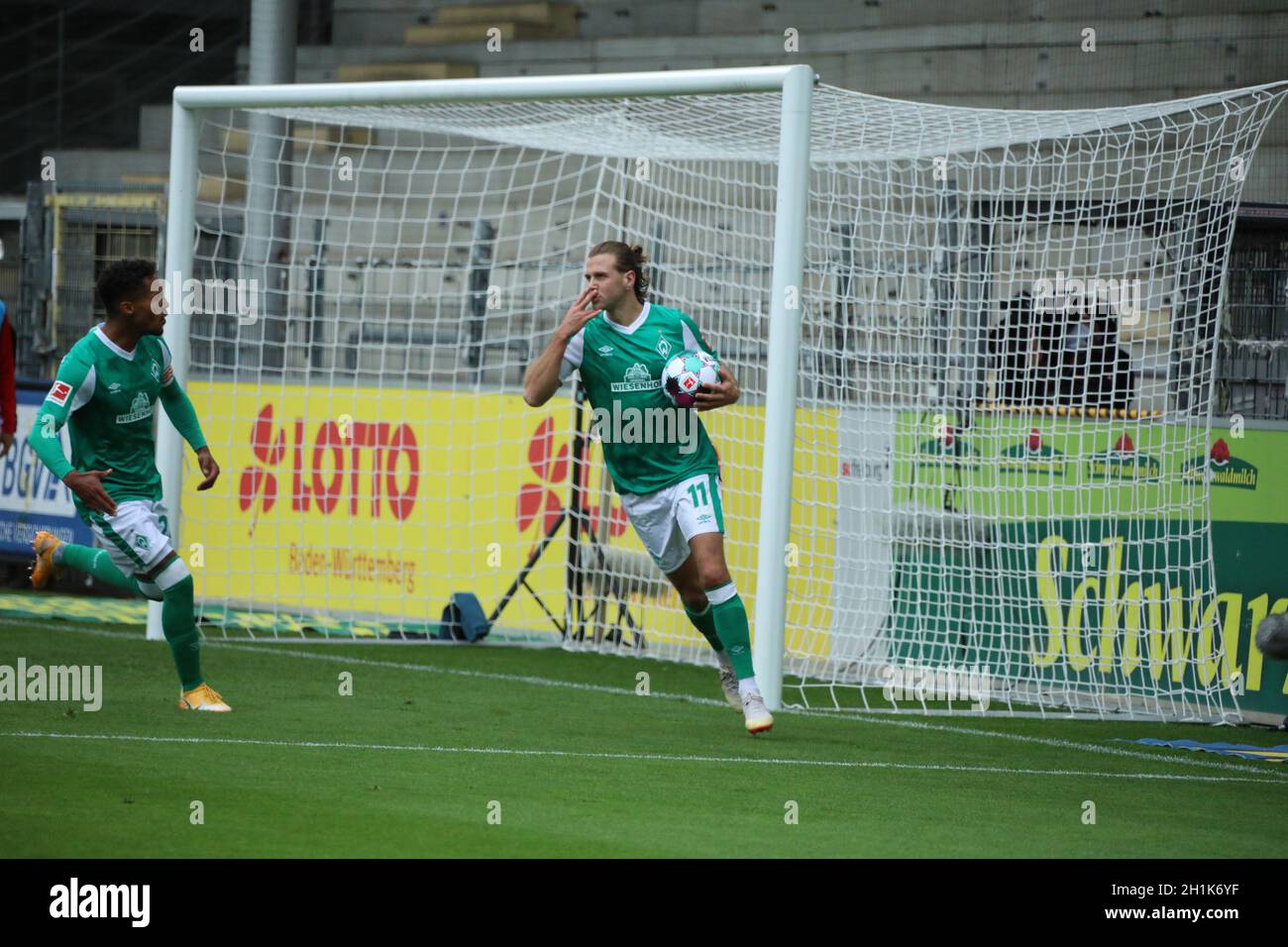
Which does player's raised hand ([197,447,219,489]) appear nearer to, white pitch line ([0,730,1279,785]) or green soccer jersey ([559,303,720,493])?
white pitch line ([0,730,1279,785])

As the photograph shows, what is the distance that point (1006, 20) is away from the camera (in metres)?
17.4

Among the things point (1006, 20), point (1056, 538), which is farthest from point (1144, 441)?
point (1006, 20)

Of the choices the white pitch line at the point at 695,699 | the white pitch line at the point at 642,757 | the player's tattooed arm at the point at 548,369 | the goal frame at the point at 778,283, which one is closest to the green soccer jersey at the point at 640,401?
the player's tattooed arm at the point at 548,369

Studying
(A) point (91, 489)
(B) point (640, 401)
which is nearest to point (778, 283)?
(B) point (640, 401)

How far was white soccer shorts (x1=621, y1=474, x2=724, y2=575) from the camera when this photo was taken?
7.85 metres

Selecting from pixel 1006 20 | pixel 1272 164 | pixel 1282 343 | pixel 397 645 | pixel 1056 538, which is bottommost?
pixel 397 645

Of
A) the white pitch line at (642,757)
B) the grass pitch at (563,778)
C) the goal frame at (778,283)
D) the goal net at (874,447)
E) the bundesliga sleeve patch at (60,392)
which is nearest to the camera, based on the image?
the grass pitch at (563,778)

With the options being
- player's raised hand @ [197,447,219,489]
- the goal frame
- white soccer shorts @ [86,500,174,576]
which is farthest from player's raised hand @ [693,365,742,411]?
white soccer shorts @ [86,500,174,576]

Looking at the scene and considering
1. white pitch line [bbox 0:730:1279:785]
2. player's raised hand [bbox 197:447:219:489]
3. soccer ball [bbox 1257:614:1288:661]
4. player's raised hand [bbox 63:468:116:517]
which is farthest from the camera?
player's raised hand [bbox 197:447:219:489]

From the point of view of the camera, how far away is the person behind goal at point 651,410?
7.81 m

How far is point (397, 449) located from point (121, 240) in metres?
4.55

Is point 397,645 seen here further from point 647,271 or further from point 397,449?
point 647,271

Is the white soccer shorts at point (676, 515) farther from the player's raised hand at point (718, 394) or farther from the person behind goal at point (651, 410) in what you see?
the player's raised hand at point (718, 394)

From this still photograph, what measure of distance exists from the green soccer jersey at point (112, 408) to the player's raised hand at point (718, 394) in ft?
8.08
